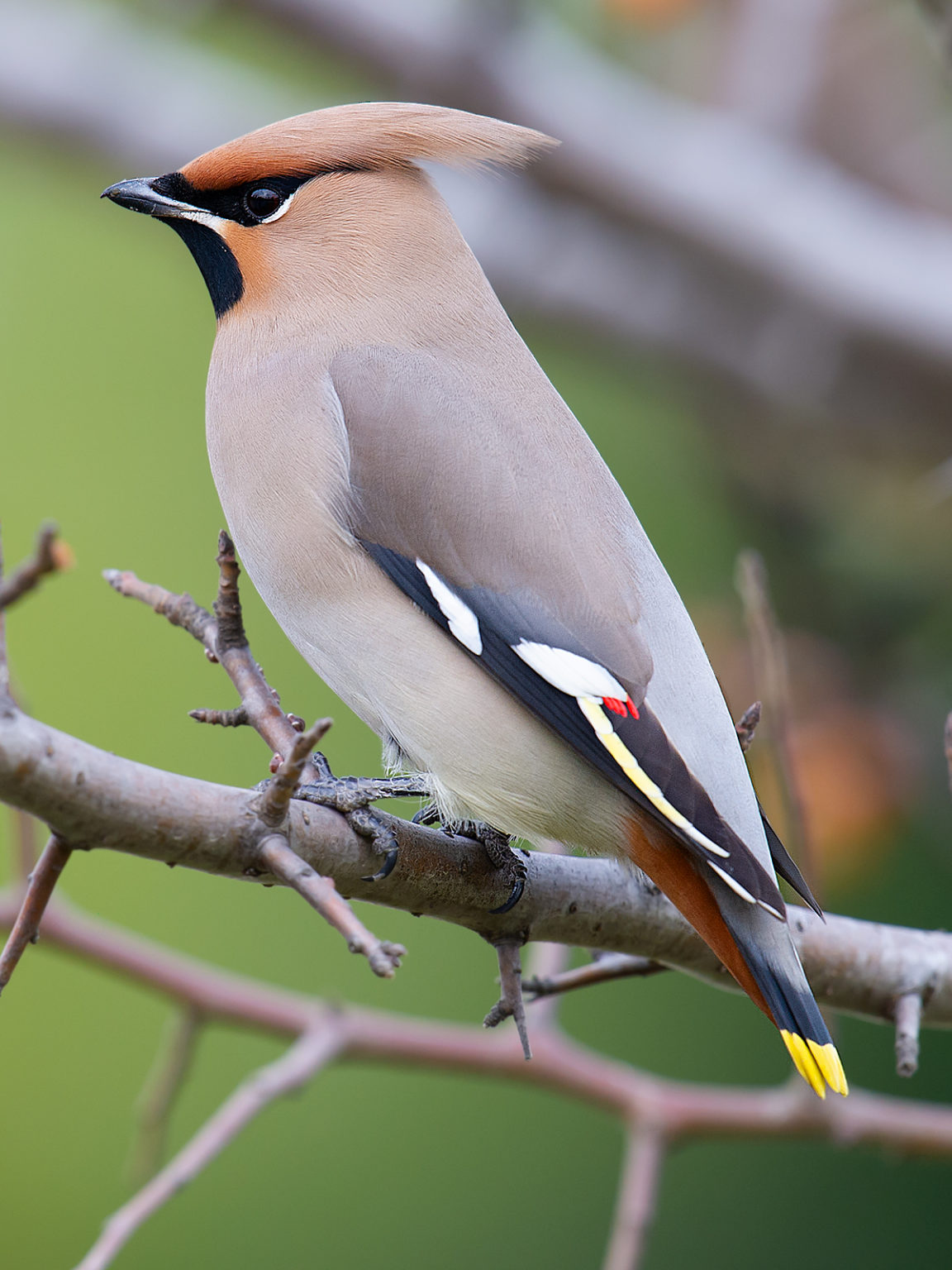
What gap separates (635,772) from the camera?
1.57 m

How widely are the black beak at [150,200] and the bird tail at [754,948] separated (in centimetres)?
96

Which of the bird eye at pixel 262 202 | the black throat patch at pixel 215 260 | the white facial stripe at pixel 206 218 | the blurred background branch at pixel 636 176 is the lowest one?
the black throat patch at pixel 215 260

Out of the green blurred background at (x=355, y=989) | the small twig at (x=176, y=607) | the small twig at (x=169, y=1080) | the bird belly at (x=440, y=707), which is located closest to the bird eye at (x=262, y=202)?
the bird belly at (x=440, y=707)

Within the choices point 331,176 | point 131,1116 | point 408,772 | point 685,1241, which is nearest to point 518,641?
point 408,772

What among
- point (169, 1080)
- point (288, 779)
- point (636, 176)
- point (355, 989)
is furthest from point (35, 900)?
point (355, 989)

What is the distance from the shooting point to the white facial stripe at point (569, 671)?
161cm

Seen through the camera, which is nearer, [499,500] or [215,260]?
[499,500]

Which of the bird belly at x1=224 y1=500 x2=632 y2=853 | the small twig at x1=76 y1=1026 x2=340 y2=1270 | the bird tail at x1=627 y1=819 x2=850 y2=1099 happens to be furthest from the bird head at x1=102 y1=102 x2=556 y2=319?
the small twig at x1=76 y1=1026 x2=340 y2=1270

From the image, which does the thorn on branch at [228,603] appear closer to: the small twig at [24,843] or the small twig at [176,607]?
the small twig at [176,607]

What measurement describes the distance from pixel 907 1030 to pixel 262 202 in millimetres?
1259

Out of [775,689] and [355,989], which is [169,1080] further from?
[355,989]

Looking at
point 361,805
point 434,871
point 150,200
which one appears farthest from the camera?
point 150,200

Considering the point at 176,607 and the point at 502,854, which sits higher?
the point at 176,607

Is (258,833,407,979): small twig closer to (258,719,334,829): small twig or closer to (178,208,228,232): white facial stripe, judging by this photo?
(258,719,334,829): small twig
